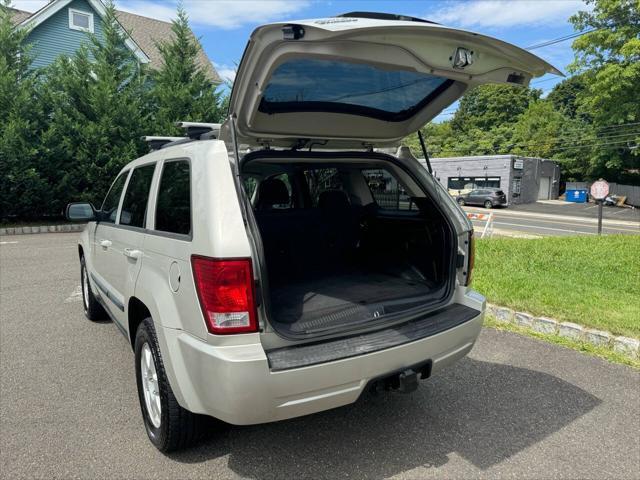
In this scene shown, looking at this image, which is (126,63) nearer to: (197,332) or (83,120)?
(83,120)

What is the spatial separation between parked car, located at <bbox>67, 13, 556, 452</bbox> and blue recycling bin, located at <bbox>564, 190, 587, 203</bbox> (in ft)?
146

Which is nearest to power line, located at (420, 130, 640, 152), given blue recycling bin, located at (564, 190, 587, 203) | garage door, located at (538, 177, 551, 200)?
garage door, located at (538, 177, 551, 200)

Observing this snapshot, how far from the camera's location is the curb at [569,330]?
12.7 feet

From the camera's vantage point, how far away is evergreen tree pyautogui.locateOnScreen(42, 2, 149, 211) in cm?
1398

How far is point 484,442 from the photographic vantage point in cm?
268

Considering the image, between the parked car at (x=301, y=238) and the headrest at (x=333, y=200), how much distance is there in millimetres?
13

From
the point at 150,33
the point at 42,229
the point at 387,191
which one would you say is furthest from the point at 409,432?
the point at 150,33

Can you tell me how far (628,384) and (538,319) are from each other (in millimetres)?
1139

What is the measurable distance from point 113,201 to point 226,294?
2485mm

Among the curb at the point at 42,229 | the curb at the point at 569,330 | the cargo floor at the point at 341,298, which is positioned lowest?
the curb at the point at 42,229

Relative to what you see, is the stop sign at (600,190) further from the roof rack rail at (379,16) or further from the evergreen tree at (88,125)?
the evergreen tree at (88,125)

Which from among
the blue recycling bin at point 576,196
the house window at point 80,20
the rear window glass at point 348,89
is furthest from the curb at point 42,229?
the blue recycling bin at point 576,196

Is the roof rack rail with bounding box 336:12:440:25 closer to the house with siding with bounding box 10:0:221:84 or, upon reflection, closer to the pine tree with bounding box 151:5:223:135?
the pine tree with bounding box 151:5:223:135

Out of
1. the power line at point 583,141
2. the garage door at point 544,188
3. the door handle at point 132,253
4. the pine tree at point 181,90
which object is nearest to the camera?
the door handle at point 132,253
